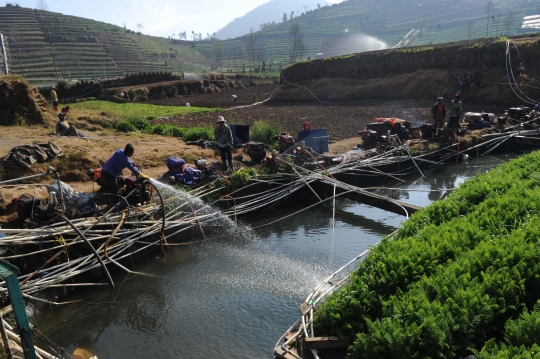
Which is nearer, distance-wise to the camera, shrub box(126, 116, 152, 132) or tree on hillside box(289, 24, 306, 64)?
shrub box(126, 116, 152, 132)

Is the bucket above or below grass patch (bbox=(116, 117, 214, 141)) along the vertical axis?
below

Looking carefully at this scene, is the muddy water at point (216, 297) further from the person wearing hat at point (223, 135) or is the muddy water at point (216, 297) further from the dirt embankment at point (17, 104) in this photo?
the dirt embankment at point (17, 104)

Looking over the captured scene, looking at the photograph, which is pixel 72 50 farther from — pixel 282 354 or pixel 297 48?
pixel 282 354

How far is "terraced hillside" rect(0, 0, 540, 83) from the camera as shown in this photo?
70.0 meters

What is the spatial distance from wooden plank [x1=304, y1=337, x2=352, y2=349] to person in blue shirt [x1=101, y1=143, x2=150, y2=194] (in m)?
6.00

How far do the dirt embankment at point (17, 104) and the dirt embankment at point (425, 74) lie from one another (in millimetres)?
23461

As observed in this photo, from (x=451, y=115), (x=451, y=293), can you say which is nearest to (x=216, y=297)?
(x=451, y=293)

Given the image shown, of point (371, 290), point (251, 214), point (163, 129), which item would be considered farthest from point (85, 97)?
point (371, 290)

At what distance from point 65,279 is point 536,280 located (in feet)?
24.9

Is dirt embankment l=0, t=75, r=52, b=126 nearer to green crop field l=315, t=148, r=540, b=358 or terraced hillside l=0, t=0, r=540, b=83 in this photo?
green crop field l=315, t=148, r=540, b=358

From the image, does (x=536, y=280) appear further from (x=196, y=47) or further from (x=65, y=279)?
(x=196, y=47)

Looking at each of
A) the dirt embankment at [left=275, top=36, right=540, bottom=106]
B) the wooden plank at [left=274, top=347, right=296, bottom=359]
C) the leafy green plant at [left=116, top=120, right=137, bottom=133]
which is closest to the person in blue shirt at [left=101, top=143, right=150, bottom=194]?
the wooden plank at [left=274, top=347, right=296, bottom=359]

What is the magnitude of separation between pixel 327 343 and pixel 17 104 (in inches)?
706

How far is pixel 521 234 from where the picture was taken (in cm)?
552
